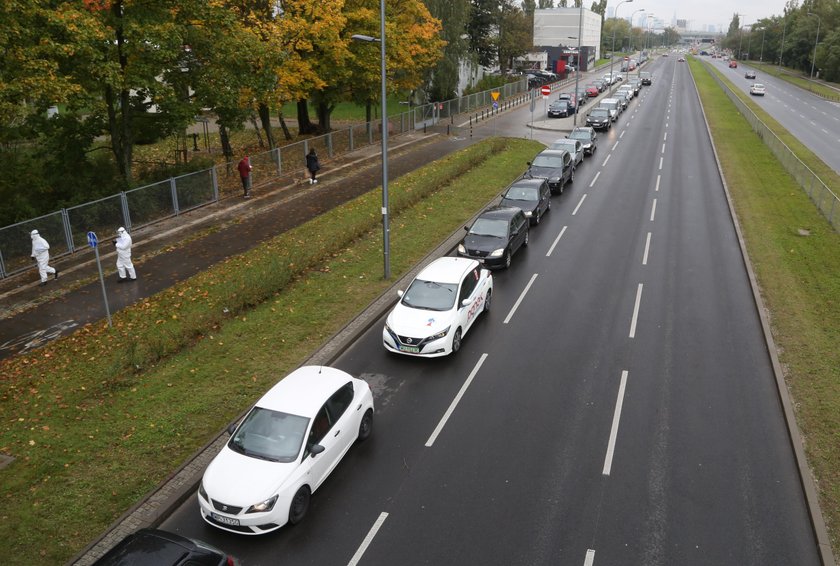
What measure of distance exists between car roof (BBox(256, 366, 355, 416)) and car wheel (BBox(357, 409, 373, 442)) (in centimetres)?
80

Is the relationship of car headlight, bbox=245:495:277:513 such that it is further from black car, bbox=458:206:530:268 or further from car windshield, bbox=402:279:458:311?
black car, bbox=458:206:530:268

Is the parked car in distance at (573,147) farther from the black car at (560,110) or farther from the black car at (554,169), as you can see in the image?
the black car at (560,110)

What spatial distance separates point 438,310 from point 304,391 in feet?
16.0

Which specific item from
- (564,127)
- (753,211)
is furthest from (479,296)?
(564,127)

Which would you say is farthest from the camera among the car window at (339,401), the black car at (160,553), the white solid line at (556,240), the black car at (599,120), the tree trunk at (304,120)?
the black car at (599,120)

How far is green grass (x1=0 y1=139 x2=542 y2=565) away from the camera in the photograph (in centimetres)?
977

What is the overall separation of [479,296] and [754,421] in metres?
6.66

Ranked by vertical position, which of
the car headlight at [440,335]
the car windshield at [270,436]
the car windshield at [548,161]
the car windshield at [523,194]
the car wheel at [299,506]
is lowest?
the car wheel at [299,506]

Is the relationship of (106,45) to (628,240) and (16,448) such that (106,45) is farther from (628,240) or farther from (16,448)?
(628,240)

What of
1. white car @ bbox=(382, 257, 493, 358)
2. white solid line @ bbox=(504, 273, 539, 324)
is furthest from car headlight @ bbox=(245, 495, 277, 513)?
white solid line @ bbox=(504, 273, 539, 324)

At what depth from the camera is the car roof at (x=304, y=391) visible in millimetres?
10117

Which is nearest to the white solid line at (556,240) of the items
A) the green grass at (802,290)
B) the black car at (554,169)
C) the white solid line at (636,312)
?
the white solid line at (636,312)

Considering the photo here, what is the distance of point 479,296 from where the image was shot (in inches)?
626

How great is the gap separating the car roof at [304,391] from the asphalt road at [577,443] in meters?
1.33
